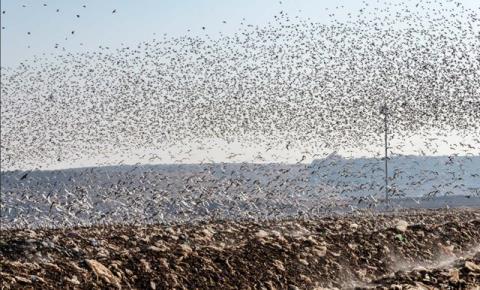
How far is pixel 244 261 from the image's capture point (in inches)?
710

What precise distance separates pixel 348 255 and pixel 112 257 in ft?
21.7

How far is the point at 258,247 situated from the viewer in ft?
63.4

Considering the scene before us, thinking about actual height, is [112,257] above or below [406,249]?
above

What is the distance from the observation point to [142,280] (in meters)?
15.9

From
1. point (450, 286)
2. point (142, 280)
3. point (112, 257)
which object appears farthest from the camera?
point (112, 257)

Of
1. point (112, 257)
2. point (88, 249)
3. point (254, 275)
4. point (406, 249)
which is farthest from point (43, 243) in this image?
point (406, 249)

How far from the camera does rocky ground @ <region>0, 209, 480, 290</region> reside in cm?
1538

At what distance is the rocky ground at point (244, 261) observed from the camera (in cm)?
1538

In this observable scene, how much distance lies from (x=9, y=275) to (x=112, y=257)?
2900mm

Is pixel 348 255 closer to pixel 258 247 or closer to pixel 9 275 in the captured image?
pixel 258 247

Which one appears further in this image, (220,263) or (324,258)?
(324,258)

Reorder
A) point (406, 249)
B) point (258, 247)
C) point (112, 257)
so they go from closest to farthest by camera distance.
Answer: point (112, 257), point (258, 247), point (406, 249)

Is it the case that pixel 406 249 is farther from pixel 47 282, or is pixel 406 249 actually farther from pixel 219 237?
pixel 47 282

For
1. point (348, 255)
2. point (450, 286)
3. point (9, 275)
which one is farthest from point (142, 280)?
point (348, 255)
